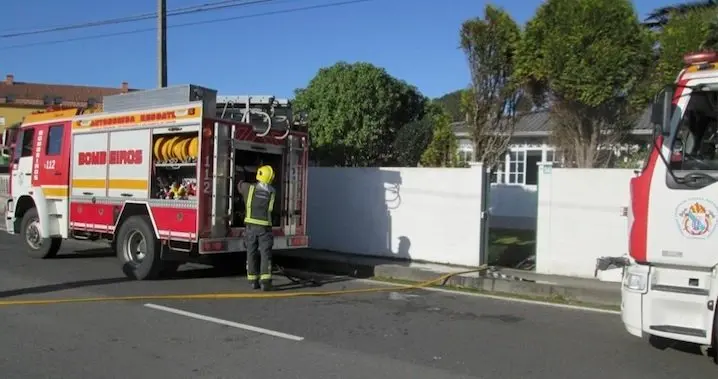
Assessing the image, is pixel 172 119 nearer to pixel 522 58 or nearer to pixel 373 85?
pixel 522 58

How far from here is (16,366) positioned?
5.61m

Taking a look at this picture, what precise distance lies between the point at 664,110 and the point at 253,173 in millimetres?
6556

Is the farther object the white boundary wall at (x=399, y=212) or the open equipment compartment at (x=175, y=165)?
the white boundary wall at (x=399, y=212)

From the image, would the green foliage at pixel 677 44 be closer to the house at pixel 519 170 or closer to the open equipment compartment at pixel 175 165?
the house at pixel 519 170

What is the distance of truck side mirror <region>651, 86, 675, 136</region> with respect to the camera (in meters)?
5.74

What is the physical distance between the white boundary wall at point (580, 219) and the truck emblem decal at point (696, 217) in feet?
Answer: 15.1

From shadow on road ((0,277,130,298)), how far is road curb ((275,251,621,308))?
3305mm

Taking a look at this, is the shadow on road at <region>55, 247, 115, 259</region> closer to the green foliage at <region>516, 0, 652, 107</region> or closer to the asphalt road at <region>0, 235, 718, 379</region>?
the asphalt road at <region>0, 235, 718, 379</region>

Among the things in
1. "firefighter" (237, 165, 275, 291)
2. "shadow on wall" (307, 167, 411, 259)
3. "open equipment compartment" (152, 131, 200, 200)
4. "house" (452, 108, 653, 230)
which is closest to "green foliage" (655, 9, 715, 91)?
"shadow on wall" (307, 167, 411, 259)

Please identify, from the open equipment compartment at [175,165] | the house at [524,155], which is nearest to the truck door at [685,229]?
the open equipment compartment at [175,165]

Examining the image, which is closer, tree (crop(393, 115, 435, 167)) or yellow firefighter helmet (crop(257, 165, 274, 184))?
yellow firefighter helmet (crop(257, 165, 274, 184))

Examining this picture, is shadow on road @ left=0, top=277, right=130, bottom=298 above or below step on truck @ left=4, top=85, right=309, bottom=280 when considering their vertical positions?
below

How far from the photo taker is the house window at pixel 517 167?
22797mm

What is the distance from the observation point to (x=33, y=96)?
285ft
